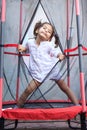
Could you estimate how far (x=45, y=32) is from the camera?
9.12 feet

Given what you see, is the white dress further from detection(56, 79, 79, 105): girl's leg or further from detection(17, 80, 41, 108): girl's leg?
detection(56, 79, 79, 105): girl's leg

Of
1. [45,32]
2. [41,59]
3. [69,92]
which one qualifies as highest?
[45,32]

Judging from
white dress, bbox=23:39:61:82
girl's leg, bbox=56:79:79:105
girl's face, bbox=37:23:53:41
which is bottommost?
girl's leg, bbox=56:79:79:105

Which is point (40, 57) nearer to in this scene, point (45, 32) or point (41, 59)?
point (41, 59)

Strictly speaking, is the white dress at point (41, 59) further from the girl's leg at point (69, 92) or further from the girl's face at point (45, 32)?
the girl's leg at point (69, 92)

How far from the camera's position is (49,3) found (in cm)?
336

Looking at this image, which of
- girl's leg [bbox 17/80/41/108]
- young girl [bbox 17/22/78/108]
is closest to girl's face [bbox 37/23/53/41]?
young girl [bbox 17/22/78/108]

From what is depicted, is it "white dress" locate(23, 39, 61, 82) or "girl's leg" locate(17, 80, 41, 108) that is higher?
"white dress" locate(23, 39, 61, 82)

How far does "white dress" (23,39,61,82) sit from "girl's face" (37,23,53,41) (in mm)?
47

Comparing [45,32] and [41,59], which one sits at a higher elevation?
[45,32]

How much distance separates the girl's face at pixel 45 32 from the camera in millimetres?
2775

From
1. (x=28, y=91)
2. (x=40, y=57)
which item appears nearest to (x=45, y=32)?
(x=40, y=57)

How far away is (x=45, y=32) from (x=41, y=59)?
10.0 inches

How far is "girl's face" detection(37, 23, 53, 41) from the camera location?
2.78 m
